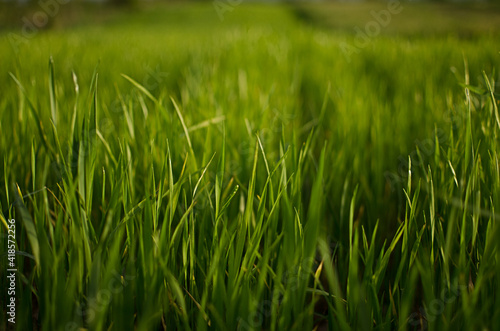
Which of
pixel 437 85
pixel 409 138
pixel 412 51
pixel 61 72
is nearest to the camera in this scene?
pixel 409 138

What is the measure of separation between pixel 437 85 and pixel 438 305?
4.53 ft

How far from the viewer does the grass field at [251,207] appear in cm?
43

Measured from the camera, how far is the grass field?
17.1 inches

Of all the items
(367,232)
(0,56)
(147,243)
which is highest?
(0,56)

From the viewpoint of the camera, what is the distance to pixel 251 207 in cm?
51

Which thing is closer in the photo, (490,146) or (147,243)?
(147,243)

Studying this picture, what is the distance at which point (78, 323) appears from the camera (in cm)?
41

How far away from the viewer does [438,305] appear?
451 mm

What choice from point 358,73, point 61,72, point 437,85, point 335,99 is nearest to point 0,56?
point 61,72

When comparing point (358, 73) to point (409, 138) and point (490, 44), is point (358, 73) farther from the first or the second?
point (409, 138)

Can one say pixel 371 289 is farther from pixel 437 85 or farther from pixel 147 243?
pixel 437 85

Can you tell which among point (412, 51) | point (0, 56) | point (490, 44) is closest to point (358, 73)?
point (412, 51)

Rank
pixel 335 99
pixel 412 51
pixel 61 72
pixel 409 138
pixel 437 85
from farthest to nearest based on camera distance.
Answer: pixel 412 51 → pixel 61 72 → pixel 437 85 → pixel 335 99 → pixel 409 138

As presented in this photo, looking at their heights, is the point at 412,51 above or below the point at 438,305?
above
